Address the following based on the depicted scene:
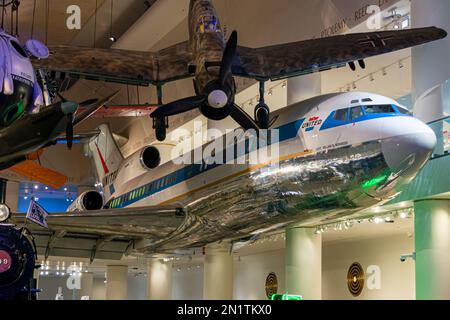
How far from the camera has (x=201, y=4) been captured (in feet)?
38.9

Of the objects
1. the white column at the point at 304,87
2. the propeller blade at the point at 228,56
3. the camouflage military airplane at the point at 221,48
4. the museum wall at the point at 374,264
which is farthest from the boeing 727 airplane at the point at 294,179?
the museum wall at the point at 374,264

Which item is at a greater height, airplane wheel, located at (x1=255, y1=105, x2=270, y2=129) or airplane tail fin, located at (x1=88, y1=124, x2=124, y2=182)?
airplane tail fin, located at (x1=88, y1=124, x2=124, y2=182)

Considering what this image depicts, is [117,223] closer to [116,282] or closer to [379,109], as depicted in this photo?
[379,109]

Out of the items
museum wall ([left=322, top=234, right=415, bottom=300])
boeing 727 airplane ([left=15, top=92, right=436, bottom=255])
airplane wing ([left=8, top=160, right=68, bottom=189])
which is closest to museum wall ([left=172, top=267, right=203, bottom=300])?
museum wall ([left=322, top=234, right=415, bottom=300])

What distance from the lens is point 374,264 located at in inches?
795

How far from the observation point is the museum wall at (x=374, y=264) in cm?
1866

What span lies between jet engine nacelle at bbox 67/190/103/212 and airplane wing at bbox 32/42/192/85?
622 cm

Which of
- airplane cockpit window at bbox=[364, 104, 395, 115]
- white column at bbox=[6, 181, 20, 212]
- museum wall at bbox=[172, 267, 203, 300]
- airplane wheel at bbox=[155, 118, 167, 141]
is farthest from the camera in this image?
museum wall at bbox=[172, 267, 203, 300]

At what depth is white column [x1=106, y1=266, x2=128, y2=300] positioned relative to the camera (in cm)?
2736

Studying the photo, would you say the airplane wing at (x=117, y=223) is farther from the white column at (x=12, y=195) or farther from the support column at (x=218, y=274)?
the white column at (x=12, y=195)

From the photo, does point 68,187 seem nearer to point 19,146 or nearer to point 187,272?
point 187,272

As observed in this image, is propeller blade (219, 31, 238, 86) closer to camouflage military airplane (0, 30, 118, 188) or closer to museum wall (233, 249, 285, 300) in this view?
camouflage military airplane (0, 30, 118, 188)

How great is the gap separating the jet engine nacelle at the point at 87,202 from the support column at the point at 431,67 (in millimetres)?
9597
